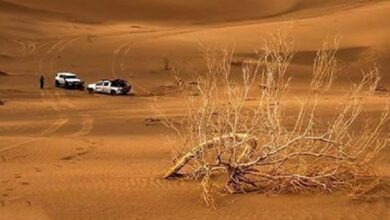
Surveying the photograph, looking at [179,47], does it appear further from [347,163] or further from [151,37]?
[347,163]

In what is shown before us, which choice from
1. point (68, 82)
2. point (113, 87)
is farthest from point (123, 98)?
point (68, 82)

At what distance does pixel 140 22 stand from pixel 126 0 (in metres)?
12.2

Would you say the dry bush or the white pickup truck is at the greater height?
the dry bush

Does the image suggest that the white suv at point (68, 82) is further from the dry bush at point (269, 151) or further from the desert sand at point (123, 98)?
the dry bush at point (269, 151)

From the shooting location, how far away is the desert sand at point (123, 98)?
1118 centimetres

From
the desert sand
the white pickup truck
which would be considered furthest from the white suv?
the white pickup truck

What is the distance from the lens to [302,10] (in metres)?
79.4

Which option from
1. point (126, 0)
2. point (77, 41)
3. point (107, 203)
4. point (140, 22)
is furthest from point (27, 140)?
point (126, 0)

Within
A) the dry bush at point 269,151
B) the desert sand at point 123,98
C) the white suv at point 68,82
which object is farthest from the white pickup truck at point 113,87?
the dry bush at point 269,151

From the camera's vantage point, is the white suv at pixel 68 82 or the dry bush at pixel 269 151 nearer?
the dry bush at pixel 269 151

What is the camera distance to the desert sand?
1118 centimetres

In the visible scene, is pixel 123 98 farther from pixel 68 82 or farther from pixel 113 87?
pixel 68 82

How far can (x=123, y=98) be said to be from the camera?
3181 centimetres

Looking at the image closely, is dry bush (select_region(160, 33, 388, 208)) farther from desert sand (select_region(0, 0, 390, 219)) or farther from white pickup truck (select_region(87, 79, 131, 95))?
white pickup truck (select_region(87, 79, 131, 95))
